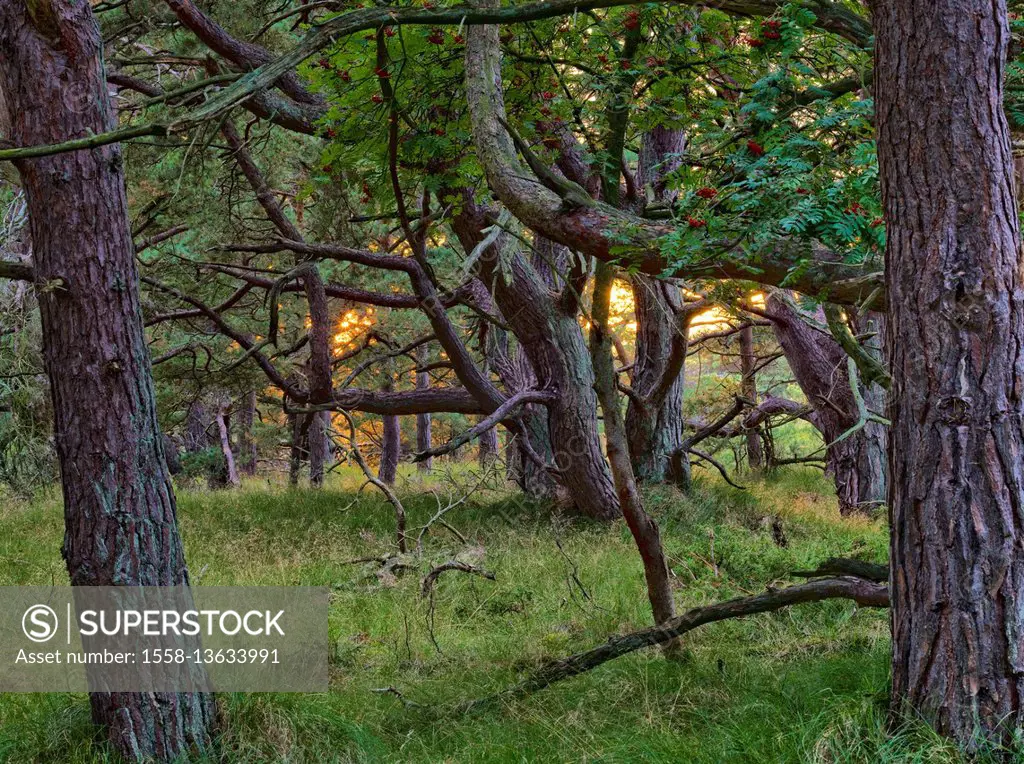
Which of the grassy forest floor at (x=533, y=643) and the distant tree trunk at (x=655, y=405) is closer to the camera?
the grassy forest floor at (x=533, y=643)

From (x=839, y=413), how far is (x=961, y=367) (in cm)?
832

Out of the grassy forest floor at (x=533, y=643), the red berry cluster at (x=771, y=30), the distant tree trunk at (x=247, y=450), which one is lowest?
the grassy forest floor at (x=533, y=643)

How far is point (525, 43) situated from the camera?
5.50 meters

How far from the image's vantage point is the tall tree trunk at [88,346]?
3.79 metres

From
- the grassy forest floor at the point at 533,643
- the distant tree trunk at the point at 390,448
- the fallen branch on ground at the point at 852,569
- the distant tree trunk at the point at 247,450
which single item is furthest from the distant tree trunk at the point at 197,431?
the fallen branch on ground at the point at 852,569

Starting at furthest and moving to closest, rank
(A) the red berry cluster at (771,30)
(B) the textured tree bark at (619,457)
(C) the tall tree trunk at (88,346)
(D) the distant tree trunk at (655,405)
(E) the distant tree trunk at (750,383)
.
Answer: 1. (E) the distant tree trunk at (750,383)
2. (D) the distant tree trunk at (655,405)
3. (B) the textured tree bark at (619,457)
4. (C) the tall tree trunk at (88,346)
5. (A) the red berry cluster at (771,30)

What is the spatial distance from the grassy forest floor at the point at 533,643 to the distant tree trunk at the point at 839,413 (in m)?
0.81

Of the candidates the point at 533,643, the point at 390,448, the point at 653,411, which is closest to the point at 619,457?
the point at 533,643

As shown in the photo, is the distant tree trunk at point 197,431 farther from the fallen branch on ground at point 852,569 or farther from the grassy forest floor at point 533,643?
the fallen branch on ground at point 852,569

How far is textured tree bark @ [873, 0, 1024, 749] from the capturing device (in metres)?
2.86

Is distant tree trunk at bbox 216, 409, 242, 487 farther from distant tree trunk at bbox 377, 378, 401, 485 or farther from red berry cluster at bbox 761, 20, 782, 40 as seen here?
red berry cluster at bbox 761, 20, 782, 40

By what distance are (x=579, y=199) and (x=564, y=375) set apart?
19.3 feet

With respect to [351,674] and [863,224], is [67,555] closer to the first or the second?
[351,674]
